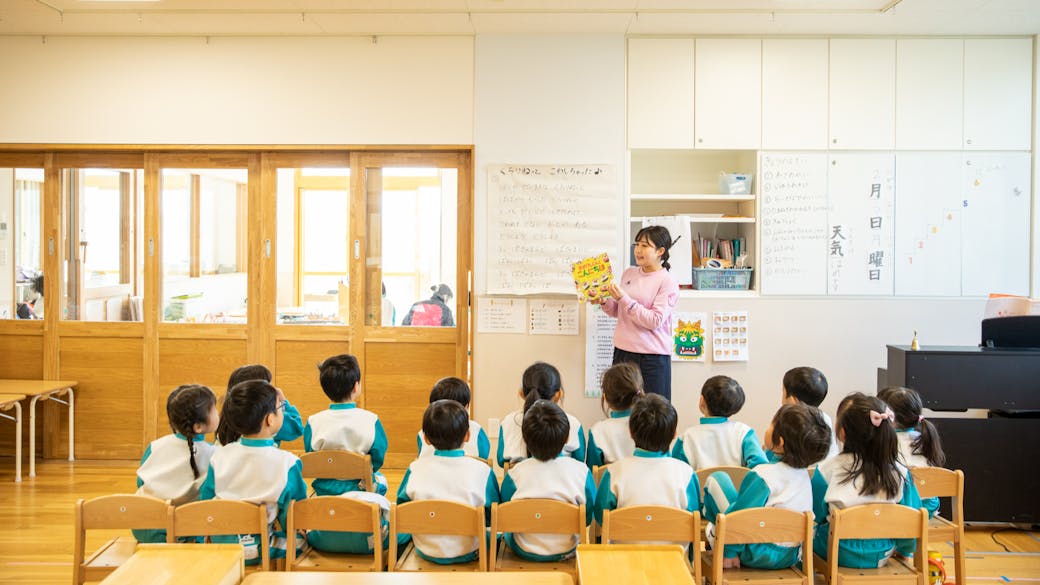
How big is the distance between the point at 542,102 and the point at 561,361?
5.30 feet

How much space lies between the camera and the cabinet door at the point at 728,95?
5.08 m

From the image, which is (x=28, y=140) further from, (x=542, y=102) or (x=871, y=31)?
(x=871, y=31)

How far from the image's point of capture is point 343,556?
2.77m

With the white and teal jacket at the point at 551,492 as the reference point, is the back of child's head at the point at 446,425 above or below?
above

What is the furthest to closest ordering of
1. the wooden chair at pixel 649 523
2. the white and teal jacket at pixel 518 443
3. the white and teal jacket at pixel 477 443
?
the white and teal jacket at pixel 477 443
the white and teal jacket at pixel 518 443
the wooden chair at pixel 649 523

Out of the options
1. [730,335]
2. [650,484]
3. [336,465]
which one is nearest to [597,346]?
[730,335]

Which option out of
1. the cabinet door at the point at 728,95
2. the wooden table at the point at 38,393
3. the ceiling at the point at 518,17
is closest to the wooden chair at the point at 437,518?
the ceiling at the point at 518,17

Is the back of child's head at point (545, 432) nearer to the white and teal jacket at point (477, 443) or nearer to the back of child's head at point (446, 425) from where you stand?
the back of child's head at point (446, 425)

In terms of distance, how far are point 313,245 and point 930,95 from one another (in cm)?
403

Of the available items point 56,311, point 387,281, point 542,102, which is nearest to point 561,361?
point 387,281

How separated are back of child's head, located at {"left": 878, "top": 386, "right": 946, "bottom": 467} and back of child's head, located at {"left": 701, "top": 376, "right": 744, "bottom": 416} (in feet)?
2.18

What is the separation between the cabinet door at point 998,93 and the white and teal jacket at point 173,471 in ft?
15.4

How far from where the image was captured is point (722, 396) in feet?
10.3

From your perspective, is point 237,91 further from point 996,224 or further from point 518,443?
point 996,224
